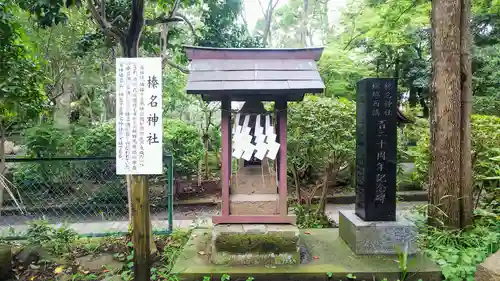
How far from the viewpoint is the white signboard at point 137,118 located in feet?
11.3

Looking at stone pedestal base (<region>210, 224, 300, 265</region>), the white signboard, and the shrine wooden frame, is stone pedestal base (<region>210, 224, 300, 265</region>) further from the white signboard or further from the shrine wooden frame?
the white signboard

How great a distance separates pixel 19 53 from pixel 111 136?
413cm

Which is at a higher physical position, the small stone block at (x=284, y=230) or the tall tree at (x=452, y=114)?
the tall tree at (x=452, y=114)

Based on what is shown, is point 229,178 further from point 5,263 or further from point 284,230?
point 5,263

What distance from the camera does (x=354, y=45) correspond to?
12.9 m

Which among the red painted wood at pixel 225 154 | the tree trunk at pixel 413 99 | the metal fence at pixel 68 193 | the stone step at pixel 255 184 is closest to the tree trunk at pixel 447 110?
the stone step at pixel 255 184

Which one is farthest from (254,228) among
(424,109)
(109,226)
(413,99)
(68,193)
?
(424,109)

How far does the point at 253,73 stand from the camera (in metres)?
4.21

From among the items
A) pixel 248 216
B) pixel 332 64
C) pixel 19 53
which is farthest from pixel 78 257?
pixel 332 64

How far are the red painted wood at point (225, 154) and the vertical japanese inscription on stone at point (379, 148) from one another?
1.96m

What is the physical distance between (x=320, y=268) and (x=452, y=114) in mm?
3269

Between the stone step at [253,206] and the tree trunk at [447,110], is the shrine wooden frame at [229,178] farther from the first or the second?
the tree trunk at [447,110]

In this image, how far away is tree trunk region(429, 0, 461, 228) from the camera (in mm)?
4906

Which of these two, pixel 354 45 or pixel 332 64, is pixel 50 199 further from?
pixel 354 45
